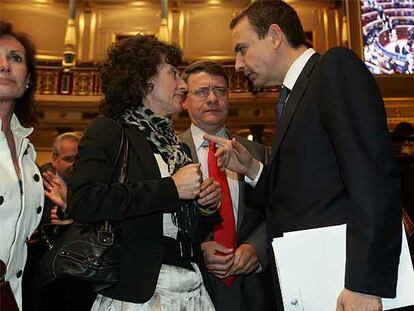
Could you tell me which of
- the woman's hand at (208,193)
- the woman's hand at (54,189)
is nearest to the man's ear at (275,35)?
the woman's hand at (208,193)

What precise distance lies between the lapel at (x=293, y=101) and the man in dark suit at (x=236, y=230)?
66cm

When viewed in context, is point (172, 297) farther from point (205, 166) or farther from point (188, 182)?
point (205, 166)

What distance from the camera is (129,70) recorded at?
1.76 m

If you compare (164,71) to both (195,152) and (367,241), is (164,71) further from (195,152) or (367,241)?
(367,241)

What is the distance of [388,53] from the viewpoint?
1189 centimetres

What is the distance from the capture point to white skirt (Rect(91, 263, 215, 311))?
4.78 feet

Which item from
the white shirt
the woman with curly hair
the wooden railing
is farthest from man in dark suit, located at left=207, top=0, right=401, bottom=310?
the wooden railing

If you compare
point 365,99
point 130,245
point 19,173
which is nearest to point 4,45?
point 19,173

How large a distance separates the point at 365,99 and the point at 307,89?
0.22 m

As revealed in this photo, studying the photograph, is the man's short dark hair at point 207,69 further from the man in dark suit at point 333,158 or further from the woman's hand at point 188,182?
the woman's hand at point 188,182

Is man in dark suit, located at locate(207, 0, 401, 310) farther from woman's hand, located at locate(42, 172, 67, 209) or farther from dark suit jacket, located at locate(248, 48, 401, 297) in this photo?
woman's hand, located at locate(42, 172, 67, 209)

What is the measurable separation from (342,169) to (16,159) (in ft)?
3.63

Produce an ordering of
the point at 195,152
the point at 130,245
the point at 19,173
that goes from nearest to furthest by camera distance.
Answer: the point at 130,245, the point at 19,173, the point at 195,152

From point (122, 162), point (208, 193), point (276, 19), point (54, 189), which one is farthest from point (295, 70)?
point (54, 189)
